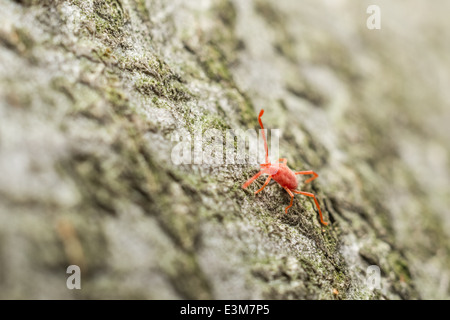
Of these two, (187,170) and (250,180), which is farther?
(250,180)

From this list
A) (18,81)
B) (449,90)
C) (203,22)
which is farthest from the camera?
(449,90)

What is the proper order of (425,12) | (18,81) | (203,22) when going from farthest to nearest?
(425,12) < (203,22) < (18,81)

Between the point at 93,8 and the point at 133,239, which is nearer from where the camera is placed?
the point at 133,239

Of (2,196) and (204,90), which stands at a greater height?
(204,90)

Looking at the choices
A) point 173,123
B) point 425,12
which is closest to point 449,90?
point 425,12

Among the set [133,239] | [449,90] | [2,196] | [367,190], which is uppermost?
[449,90]

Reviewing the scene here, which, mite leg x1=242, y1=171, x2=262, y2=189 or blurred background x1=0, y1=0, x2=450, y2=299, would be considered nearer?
blurred background x1=0, y1=0, x2=450, y2=299

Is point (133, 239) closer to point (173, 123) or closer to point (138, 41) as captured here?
point (173, 123)

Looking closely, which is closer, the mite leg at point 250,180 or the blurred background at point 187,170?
the blurred background at point 187,170
